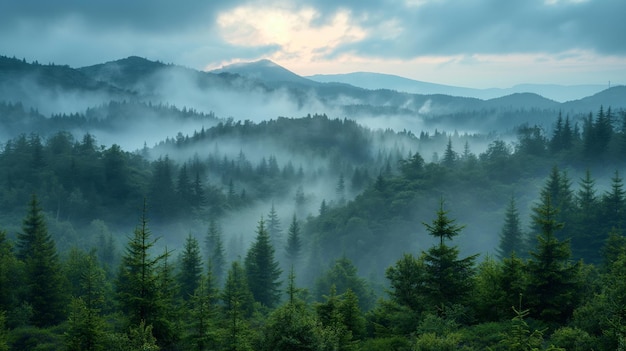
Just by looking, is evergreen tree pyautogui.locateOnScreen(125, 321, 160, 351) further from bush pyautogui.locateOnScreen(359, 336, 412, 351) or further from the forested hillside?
bush pyautogui.locateOnScreen(359, 336, 412, 351)

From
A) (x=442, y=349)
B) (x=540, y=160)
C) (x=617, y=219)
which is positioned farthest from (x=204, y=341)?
(x=540, y=160)

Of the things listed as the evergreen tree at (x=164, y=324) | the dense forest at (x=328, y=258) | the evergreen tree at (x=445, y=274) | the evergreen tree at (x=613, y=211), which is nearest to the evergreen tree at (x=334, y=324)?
the dense forest at (x=328, y=258)

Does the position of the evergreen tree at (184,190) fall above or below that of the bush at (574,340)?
below

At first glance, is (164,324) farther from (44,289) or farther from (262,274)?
(262,274)

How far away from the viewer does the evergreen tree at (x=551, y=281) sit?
2492 centimetres

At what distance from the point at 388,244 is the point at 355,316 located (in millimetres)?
89042

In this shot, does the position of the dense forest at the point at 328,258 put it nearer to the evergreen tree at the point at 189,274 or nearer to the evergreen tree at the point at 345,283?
the evergreen tree at the point at 189,274

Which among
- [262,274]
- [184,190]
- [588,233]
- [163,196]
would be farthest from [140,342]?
[184,190]

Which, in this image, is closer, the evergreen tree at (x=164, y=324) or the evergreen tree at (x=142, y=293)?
the evergreen tree at (x=142, y=293)

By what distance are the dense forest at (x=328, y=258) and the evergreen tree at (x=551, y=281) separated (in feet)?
0.29

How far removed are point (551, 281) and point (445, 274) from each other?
5571 millimetres

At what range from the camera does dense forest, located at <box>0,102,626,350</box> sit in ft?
76.3

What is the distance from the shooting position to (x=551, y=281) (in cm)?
2536

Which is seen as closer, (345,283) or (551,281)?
(551,281)
